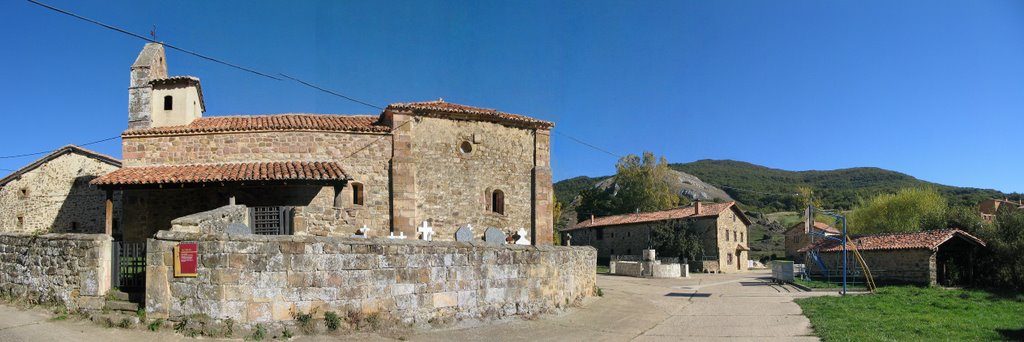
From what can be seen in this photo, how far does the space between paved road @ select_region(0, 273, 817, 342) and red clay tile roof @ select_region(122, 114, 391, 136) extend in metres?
9.72

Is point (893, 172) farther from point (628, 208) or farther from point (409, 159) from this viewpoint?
point (409, 159)

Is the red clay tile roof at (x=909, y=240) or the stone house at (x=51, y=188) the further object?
the red clay tile roof at (x=909, y=240)

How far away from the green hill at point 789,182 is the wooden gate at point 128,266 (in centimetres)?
11325

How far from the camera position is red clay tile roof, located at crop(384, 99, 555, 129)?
20922 mm

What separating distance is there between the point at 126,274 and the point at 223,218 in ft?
7.72

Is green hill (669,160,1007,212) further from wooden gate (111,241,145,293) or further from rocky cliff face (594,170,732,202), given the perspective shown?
wooden gate (111,241,145,293)

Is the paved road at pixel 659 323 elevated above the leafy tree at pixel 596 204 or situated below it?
below

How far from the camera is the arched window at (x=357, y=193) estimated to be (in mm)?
20203

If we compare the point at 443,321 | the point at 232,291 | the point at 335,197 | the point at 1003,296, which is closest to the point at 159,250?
the point at 232,291

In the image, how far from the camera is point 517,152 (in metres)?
22.6

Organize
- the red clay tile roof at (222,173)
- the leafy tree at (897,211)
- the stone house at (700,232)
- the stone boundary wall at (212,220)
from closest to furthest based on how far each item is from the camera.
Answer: the stone boundary wall at (212,220) < the red clay tile roof at (222,173) < the leafy tree at (897,211) < the stone house at (700,232)

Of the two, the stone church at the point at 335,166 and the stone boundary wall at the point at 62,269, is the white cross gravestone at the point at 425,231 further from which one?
the stone boundary wall at the point at 62,269

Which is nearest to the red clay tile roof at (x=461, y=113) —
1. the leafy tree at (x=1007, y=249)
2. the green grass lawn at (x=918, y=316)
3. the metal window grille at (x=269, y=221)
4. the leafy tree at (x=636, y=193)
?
the metal window grille at (x=269, y=221)

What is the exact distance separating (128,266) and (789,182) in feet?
511
